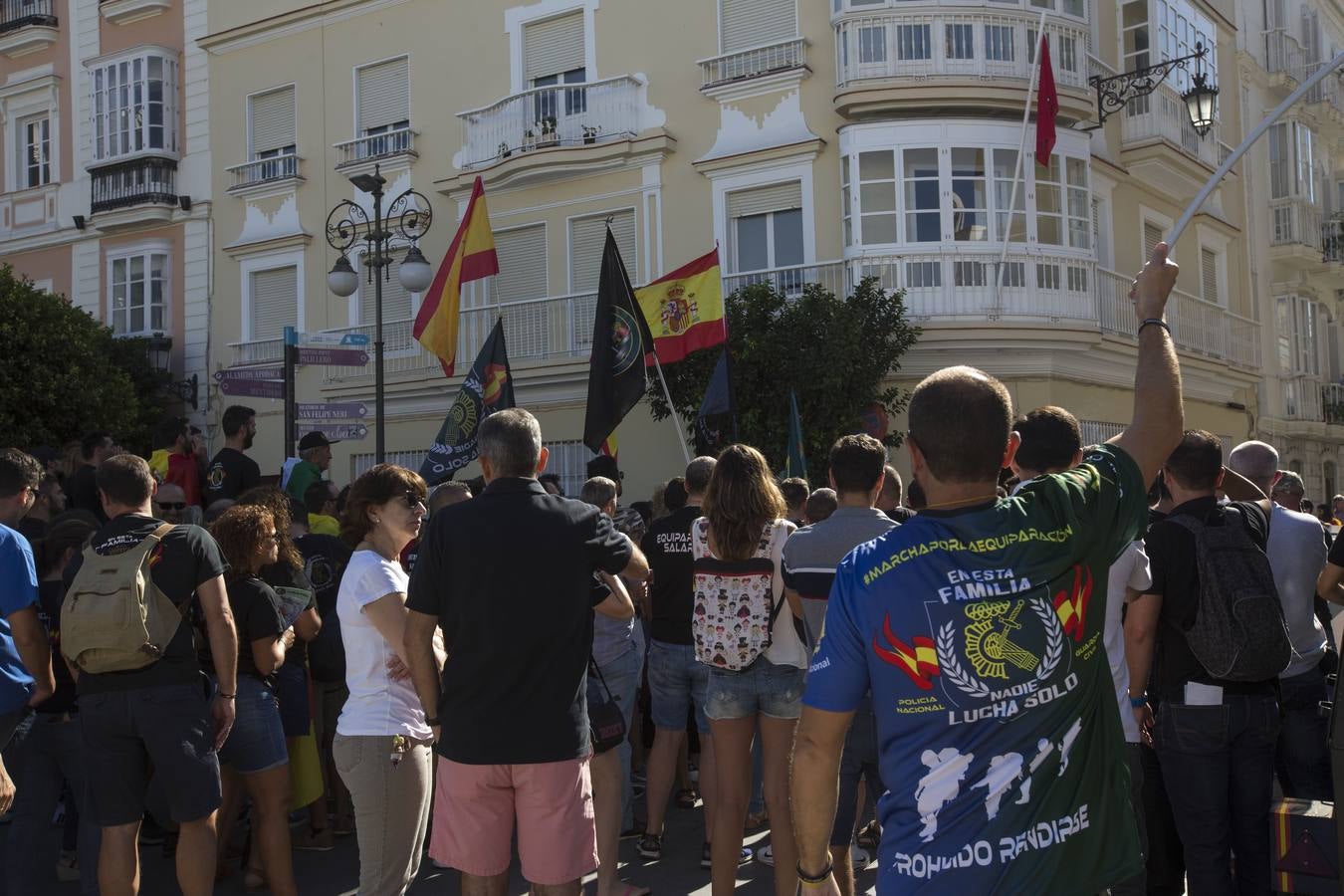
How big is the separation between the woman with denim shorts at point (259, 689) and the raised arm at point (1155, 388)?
397cm

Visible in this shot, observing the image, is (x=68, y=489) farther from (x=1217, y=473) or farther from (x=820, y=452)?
(x=820, y=452)

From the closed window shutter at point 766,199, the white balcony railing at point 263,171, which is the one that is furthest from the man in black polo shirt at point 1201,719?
the white balcony railing at point 263,171

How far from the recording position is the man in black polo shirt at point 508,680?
4.12m

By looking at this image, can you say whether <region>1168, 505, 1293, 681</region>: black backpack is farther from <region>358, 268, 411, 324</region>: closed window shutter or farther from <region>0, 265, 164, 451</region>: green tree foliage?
<region>0, 265, 164, 451</region>: green tree foliage

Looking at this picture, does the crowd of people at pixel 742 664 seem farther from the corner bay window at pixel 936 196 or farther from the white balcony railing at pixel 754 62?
the white balcony railing at pixel 754 62

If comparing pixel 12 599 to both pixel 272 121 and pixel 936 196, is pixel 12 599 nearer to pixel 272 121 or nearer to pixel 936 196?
pixel 936 196

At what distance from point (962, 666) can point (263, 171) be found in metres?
22.4

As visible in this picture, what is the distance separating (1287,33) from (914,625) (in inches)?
1079

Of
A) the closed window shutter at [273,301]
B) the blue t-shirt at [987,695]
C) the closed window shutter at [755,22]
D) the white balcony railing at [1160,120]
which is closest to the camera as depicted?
the blue t-shirt at [987,695]

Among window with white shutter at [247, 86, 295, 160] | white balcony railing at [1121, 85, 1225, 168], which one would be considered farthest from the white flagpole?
window with white shutter at [247, 86, 295, 160]

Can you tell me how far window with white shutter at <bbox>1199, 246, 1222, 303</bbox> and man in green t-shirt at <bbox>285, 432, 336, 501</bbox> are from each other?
18.2 m

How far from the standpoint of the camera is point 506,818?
416cm

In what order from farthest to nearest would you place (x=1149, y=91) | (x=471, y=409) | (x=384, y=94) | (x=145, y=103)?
(x=145, y=103) < (x=384, y=94) < (x=1149, y=91) < (x=471, y=409)

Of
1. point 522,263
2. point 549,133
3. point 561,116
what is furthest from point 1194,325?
point 522,263
